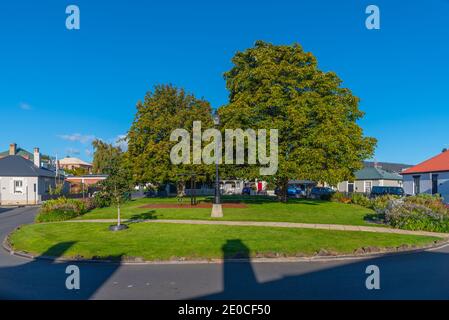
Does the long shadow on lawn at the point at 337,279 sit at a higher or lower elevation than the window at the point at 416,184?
lower

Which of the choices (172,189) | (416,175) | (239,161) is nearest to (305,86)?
(239,161)

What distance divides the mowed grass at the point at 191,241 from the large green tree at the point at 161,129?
16.5 m

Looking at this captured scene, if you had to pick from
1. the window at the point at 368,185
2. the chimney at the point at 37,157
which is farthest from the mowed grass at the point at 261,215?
the window at the point at 368,185

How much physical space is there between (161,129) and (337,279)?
102ft

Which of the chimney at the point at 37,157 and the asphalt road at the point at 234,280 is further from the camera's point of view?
the chimney at the point at 37,157

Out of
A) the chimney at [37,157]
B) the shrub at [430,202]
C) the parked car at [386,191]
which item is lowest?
the parked car at [386,191]

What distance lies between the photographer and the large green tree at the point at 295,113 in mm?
24578

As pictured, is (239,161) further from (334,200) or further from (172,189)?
(172,189)

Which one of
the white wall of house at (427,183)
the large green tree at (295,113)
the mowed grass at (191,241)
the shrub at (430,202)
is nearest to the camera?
the mowed grass at (191,241)

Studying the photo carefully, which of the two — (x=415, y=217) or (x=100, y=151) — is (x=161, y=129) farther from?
(x=100, y=151)

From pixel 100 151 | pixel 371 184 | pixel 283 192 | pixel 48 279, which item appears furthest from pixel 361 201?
pixel 100 151

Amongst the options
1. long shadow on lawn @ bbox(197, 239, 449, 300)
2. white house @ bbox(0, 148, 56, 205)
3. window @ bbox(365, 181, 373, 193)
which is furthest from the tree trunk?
white house @ bbox(0, 148, 56, 205)

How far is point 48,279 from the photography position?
27.1ft

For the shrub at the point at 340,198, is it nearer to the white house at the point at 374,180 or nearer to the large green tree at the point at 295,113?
the large green tree at the point at 295,113
